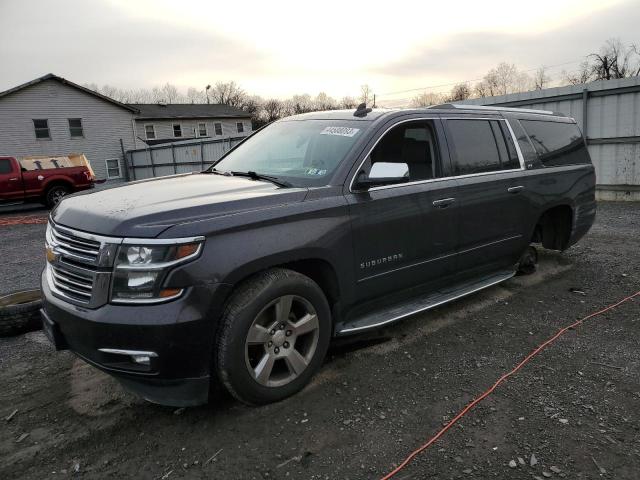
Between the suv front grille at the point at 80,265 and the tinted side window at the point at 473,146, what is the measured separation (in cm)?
285

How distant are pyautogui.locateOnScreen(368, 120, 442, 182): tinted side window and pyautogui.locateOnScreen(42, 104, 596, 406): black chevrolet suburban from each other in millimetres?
12

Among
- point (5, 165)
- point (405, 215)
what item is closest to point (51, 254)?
point (405, 215)

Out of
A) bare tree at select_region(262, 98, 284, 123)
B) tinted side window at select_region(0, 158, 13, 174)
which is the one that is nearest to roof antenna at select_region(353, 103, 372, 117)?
tinted side window at select_region(0, 158, 13, 174)

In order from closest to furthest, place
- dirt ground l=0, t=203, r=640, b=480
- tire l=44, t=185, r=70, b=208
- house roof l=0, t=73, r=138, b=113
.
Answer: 1. dirt ground l=0, t=203, r=640, b=480
2. tire l=44, t=185, r=70, b=208
3. house roof l=0, t=73, r=138, b=113

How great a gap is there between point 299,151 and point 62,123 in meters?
28.9

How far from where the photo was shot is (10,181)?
15.8 meters

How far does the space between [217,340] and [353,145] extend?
5.61ft

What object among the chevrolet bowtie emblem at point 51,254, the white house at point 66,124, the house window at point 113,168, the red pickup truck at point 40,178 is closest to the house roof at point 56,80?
the white house at point 66,124

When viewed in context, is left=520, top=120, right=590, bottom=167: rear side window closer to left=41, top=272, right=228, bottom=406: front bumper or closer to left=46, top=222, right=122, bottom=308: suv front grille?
left=41, top=272, right=228, bottom=406: front bumper

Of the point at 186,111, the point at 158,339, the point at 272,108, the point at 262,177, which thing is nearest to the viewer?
the point at 158,339

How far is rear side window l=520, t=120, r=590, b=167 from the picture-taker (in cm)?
503

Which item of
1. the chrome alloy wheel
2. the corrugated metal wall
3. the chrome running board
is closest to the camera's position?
the chrome alloy wheel

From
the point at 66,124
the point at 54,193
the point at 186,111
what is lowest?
the point at 54,193

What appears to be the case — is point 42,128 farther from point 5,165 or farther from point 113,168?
point 5,165
